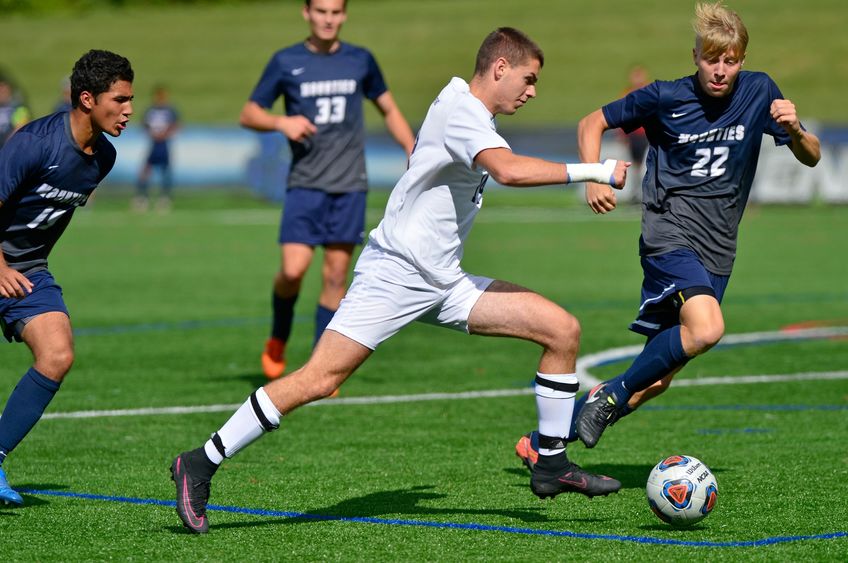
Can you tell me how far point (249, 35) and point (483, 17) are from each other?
33.8 ft

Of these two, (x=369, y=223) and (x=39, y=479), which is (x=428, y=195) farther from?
(x=369, y=223)

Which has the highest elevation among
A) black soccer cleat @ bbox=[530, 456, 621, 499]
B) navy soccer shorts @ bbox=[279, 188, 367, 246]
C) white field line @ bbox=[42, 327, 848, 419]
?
navy soccer shorts @ bbox=[279, 188, 367, 246]

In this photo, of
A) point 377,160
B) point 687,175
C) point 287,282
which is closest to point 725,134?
point 687,175

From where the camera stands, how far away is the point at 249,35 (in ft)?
190

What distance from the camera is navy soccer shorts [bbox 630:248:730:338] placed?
21.0 feet

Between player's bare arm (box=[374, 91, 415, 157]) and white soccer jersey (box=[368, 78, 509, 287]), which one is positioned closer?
white soccer jersey (box=[368, 78, 509, 287])

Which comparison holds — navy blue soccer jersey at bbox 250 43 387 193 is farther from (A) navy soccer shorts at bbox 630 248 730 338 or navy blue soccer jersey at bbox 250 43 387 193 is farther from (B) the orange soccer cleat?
(A) navy soccer shorts at bbox 630 248 730 338

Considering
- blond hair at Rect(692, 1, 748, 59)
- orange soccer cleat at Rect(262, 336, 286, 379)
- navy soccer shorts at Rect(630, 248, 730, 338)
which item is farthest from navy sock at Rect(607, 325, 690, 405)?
orange soccer cleat at Rect(262, 336, 286, 379)

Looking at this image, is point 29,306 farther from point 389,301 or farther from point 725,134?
point 725,134

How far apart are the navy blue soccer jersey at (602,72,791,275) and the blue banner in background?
64.4 ft

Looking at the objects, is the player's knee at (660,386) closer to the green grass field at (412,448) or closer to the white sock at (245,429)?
the green grass field at (412,448)

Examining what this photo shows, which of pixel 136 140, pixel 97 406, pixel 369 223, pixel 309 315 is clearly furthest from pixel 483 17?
pixel 97 406

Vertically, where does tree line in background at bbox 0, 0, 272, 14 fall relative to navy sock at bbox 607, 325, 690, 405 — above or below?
above

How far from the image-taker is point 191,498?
18.1ft
